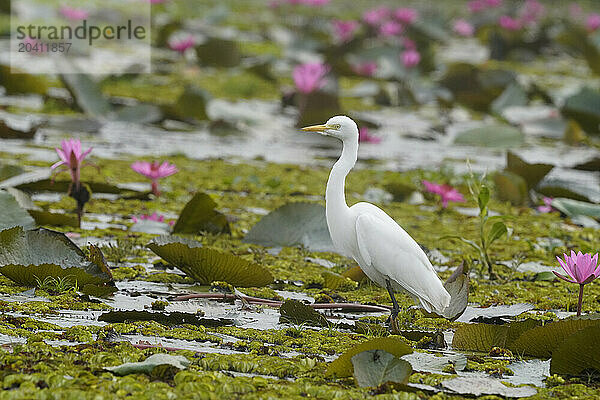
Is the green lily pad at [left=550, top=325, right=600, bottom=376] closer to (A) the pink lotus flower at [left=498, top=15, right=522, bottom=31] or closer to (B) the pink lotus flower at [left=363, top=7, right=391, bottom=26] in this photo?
(B) the pink lotus flower at [left=363, top=7, right=391, bottom=26]

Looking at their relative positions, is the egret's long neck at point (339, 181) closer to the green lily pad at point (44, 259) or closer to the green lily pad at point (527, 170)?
the green lily pad at point (44, 259)

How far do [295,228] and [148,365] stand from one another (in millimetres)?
1927

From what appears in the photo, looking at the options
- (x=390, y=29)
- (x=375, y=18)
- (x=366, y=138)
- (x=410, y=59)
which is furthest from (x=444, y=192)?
(x=375, y=18)

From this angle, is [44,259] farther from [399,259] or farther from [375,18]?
[375,18]

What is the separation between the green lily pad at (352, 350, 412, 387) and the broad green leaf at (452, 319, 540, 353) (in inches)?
20.1

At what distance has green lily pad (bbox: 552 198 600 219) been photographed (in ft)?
17.2

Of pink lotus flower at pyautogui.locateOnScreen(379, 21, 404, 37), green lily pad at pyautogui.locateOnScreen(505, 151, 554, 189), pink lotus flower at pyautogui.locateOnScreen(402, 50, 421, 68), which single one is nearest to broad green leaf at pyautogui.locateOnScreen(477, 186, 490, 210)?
green lily pad at pyautogui.locateOnScreen(505, 151, 554, 189)

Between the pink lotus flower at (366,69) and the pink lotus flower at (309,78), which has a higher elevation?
the pink lotus flower at (366,69)

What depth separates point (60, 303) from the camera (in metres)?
3.37

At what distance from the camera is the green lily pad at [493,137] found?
7.23 m

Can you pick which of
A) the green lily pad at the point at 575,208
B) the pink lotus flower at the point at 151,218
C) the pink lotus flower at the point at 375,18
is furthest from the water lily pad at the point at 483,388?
the pink lotus flower at the point at 375,18

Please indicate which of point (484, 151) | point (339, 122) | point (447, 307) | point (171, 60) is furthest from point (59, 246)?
point (171, 60)

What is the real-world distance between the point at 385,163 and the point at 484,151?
1.17m

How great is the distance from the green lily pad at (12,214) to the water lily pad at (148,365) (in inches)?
60.2
